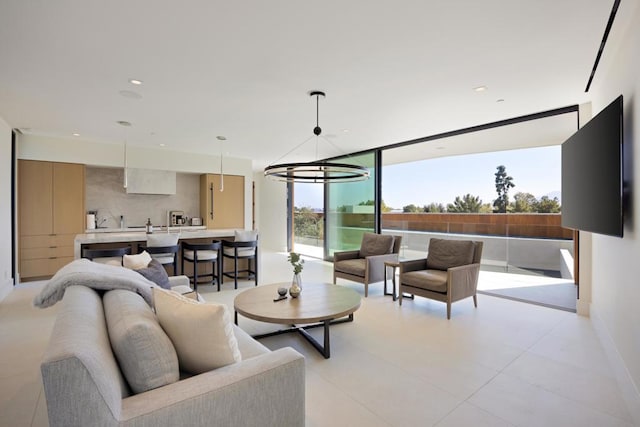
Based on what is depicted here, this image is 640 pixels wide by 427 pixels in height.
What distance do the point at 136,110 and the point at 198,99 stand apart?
1.07 meters

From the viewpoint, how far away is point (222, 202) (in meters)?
7.71

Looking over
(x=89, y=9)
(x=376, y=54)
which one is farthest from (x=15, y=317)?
(x=376, y=54)

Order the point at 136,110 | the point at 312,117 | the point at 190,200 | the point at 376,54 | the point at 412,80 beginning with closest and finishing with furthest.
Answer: the point at 376,54, the point at 412,80, the point at 136,110, the point at 312,117, the point at 190,200

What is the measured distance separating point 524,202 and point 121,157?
27.2ft

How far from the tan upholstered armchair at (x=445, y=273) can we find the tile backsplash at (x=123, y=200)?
5.60 metres

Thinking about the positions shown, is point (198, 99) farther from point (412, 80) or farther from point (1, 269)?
point (1, 269)

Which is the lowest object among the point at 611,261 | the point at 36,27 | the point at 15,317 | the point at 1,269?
the point at 15,317

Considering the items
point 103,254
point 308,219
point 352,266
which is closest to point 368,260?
point 352,266

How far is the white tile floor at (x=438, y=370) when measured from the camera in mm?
2068

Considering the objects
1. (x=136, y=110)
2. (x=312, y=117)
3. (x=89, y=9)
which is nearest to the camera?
(x=89, y=9)

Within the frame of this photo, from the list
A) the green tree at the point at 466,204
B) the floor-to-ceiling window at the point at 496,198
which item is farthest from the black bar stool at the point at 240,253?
the green tree at the point at 466,204

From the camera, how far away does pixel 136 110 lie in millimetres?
4293

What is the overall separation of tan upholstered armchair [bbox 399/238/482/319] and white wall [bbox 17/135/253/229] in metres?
4.87

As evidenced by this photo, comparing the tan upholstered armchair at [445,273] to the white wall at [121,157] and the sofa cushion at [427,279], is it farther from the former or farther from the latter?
the white wall at [121,157]
